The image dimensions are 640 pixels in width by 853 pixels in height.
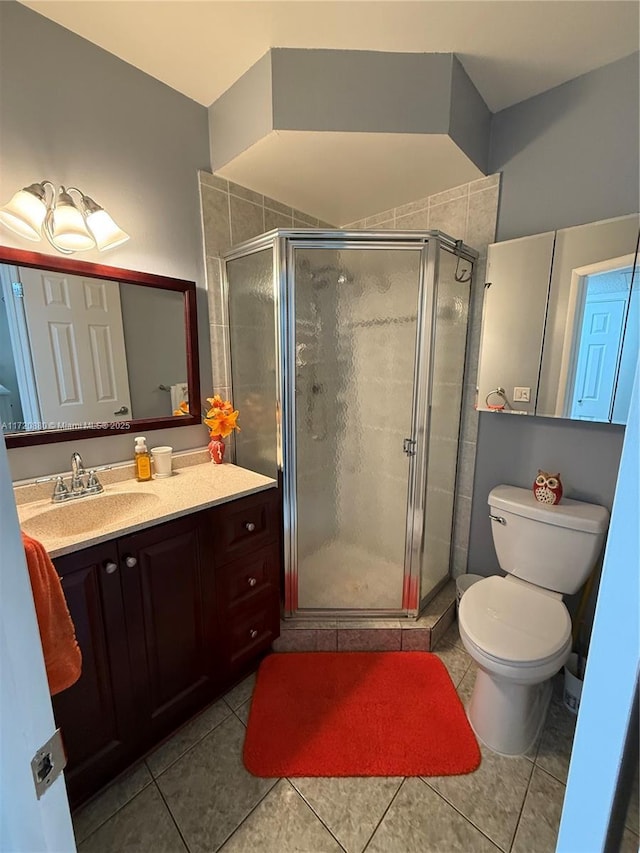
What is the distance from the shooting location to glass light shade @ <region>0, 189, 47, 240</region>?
1204 mm

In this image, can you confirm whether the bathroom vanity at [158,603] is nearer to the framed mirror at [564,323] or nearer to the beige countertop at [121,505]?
the beige countertop at [121,505]

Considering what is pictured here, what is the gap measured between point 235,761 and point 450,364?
73.9 inches

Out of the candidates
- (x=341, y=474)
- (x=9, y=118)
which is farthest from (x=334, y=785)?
(x=9, y=118)

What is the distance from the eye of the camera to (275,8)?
1.21m

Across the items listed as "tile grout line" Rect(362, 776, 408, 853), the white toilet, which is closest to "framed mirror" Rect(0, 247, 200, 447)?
the white toilet

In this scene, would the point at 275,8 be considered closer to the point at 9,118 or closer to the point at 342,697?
the point at 9,118

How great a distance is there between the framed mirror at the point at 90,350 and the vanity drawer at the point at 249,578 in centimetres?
74

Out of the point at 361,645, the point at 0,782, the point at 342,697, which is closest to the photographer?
the point at 0,782

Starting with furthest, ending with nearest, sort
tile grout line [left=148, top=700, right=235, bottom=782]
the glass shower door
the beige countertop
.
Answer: the glass shower door
tile grout line [left=148, top=700, right=235, bottom=782]
the beige countertop

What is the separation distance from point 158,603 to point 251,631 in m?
0.52

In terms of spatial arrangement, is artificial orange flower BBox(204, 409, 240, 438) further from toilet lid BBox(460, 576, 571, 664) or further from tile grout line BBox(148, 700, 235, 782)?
toilet lid BBox(460, 576, 571, 664)

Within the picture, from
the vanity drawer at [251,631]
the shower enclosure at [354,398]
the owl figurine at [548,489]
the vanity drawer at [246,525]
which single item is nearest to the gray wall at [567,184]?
the owl figurine at [548,489]

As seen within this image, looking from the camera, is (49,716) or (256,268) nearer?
(49,716)

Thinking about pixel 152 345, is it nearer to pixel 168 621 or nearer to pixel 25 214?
pixel 25 214
